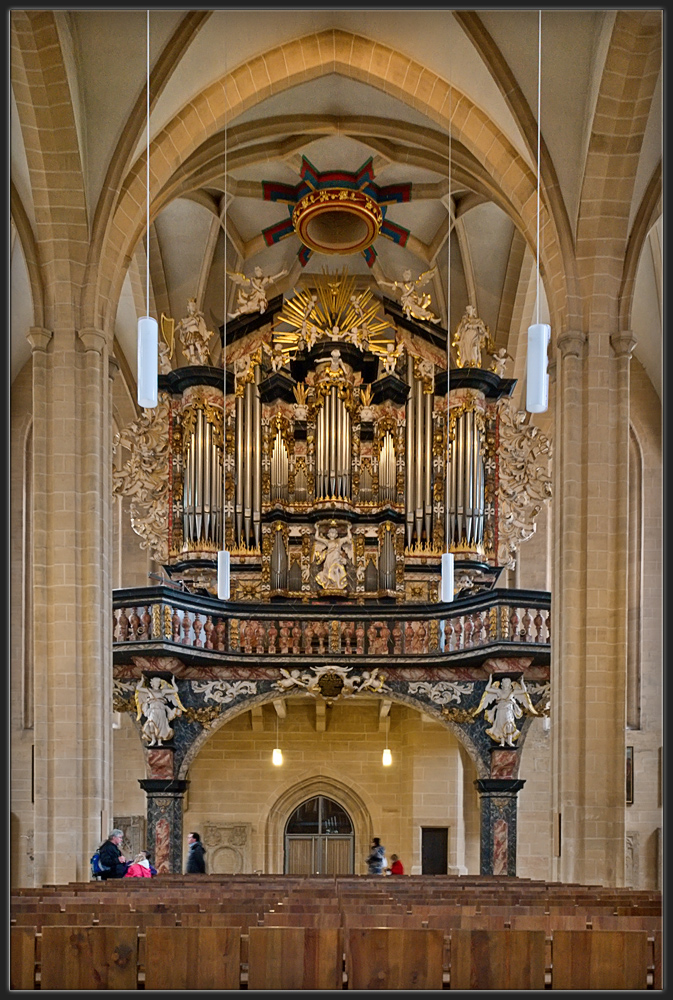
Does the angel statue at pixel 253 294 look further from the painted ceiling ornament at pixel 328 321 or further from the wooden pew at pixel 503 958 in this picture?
the wooden pew at pixel 503 958

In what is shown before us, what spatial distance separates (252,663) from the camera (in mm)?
18375

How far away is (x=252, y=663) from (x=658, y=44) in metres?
10.2

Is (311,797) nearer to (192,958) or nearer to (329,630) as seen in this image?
(329,630)

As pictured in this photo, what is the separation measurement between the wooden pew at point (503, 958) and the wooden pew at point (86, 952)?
5.35 ft

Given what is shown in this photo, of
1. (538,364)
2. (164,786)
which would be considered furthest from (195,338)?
(538,364)

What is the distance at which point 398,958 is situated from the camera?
20.3 feet

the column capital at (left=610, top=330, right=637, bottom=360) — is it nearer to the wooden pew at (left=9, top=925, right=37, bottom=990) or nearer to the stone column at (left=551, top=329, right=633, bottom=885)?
the stone column at (left=551, top=329, right=633, bottom=885)

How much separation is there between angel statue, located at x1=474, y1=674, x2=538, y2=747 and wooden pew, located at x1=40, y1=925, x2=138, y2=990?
1221cm

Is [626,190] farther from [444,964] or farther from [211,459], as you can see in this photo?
[444,964]

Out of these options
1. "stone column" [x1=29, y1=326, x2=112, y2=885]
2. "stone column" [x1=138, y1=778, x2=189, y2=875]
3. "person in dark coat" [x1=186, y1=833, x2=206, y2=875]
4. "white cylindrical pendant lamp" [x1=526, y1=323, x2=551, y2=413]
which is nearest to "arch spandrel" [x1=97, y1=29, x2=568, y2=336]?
"stone column" [x1=29, y1=326, x2=112, y2=885]

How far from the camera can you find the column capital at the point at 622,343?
47.1 ft

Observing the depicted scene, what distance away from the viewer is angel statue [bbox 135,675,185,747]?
58.5 ft

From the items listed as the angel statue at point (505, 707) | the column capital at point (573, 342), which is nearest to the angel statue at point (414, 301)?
the angel statue at point (505, 707)

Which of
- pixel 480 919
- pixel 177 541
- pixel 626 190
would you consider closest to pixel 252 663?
pixel 177 541
